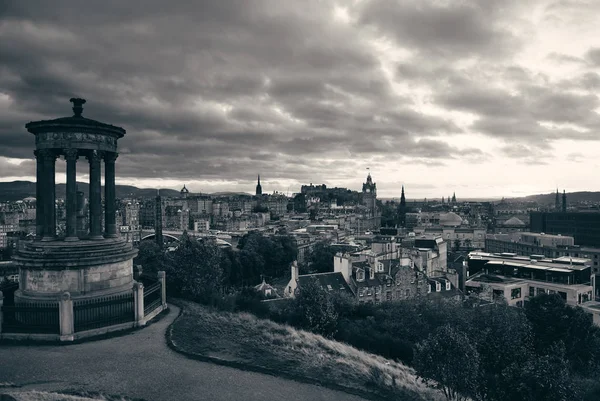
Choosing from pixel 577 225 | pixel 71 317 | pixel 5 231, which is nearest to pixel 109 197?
pixel 71 317

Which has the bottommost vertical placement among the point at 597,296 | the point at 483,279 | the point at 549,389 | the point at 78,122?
the point at 597,296

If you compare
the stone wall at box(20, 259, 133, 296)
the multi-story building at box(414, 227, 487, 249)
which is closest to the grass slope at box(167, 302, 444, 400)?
the stone wall at box(20, 259, 133, 296)

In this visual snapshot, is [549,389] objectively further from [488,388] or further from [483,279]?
[483,279]

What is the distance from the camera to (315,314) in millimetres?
26578

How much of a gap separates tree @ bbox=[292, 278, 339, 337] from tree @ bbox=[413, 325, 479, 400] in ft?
34.1

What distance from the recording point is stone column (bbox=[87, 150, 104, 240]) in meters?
21.7

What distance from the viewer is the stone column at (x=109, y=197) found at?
2272cm

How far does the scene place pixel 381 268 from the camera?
5341 centimetres

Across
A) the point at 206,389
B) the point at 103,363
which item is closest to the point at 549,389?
the point at 206,389

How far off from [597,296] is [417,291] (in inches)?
1521

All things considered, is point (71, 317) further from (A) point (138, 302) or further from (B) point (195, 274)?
(B) point (195, 274)

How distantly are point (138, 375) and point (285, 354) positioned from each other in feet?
18.3

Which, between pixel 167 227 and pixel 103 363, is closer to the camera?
pixel 103 363

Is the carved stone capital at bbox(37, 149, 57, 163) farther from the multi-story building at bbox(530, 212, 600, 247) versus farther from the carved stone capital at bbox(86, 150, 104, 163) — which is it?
the multi-story building at bbox(530, 212, 600, 247)
